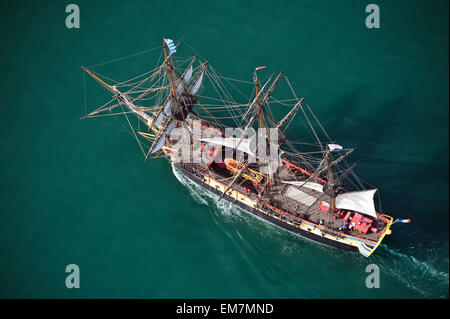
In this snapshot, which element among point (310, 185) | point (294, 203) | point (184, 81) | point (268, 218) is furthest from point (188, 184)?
point (310, 185)

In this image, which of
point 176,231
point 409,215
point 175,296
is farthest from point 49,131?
point 409,215

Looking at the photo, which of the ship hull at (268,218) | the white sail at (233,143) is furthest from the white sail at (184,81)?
the ship hull at (268,218)

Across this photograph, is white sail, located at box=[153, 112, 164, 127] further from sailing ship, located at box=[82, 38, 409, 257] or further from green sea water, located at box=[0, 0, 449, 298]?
green sea water, located at box=[0, 0, 449, 298]

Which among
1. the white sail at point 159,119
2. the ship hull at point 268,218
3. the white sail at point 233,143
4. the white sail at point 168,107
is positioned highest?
the white sail at point 168,107

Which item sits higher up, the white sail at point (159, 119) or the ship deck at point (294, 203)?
the white sail at point (159, 119)

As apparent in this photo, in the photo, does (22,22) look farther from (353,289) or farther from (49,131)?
(353,289)

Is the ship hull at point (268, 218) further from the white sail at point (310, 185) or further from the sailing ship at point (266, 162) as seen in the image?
the white sail at point (310, 185)
